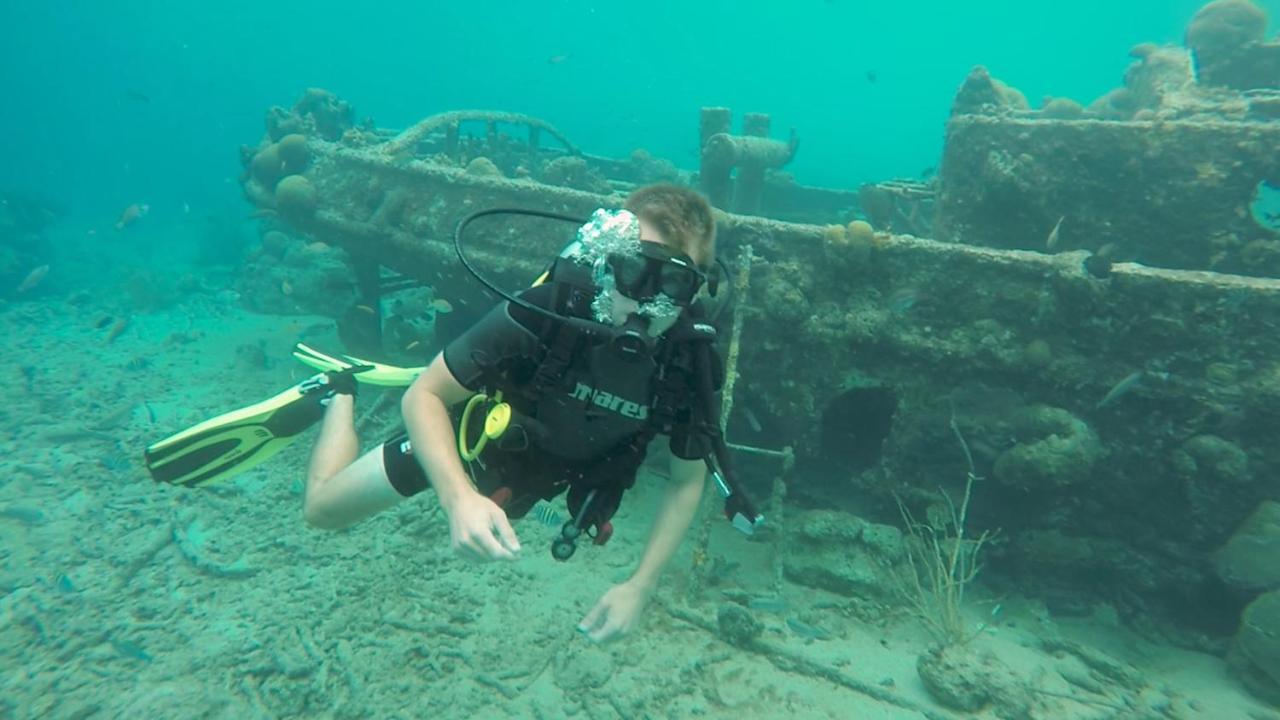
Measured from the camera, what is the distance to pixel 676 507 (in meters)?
2.95

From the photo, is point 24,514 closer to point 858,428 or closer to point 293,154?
point 293,154

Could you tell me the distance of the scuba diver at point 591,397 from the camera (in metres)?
2.43

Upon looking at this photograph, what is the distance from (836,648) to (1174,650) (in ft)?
10.6

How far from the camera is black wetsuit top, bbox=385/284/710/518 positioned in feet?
8.29

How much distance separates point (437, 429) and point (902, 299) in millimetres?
4636

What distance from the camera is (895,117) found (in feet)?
439

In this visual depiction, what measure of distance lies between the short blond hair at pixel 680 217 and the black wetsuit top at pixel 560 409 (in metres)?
0.46

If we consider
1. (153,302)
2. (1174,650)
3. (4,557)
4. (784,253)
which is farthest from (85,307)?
(1174,650)

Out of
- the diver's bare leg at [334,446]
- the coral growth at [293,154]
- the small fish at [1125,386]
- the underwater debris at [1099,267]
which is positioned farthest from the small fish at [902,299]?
the coral growth at [293,154]


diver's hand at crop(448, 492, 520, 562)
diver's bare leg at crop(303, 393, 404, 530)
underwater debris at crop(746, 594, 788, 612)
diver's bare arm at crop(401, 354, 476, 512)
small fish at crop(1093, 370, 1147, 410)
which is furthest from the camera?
underwater debris at crop(746, 594, 788, 612)

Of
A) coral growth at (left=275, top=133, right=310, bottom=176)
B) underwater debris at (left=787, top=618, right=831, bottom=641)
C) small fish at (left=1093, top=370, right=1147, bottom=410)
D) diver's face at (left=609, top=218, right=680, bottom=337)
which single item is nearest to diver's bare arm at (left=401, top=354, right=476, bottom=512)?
diver's face at (left=609, top=218, right=680, bottom=337)

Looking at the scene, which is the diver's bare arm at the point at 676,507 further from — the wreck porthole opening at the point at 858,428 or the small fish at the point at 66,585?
the small fish at the point at 66,585

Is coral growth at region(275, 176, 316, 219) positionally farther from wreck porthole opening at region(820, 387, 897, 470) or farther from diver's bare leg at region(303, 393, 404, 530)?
wreck porthole opening at region(820, 387, 897, 470)

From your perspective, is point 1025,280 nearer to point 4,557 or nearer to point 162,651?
point 162,651
